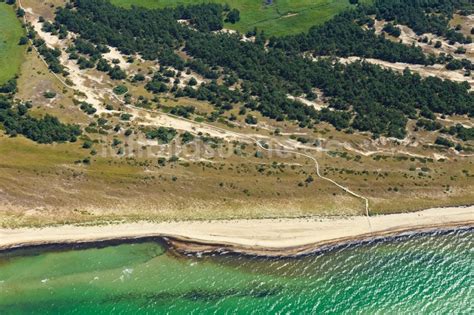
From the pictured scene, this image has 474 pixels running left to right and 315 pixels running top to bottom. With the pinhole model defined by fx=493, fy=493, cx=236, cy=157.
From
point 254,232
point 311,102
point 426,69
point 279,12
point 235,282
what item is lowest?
point 235,282

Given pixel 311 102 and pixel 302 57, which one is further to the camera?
pixel 302 57

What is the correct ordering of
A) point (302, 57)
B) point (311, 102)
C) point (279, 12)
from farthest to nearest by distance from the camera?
point (279, 12)
point (302, 57)
point (311, 102)

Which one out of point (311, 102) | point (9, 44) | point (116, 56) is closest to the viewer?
point (311, 102)

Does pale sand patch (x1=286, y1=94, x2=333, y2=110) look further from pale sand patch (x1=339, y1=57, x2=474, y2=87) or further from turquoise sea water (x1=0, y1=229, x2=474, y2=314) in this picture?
turquoise sea water (x1=0, y1=229, x2=474, y2=314)

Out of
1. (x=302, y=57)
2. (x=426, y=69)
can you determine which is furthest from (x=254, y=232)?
(x=426, y=69)

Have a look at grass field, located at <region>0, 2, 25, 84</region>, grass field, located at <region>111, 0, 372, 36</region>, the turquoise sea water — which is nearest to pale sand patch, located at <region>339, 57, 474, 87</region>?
grass field, located at <region>111, 0, 372, 36</region>

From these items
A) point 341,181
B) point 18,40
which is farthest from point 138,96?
point 341,181

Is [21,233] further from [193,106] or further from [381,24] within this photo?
[381,24]

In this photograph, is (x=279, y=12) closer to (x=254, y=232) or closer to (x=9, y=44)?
(x=9, y=44)
